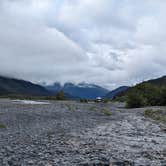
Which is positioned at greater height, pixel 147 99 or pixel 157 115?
pixel 147 99

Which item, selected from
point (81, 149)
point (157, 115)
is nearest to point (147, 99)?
point (157, 115)

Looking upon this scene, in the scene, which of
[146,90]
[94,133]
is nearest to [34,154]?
[94,133]

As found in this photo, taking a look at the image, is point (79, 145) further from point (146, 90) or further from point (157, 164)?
point (146, 90)

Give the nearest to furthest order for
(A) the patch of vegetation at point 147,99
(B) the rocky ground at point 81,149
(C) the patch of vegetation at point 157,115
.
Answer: (B) the rocky ground at point 81,149 → (C) the patch of vegetation at point 157,115 → (A) the patch of vegetation at point 147,99

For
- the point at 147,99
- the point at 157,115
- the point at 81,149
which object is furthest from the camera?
the point at 147,99

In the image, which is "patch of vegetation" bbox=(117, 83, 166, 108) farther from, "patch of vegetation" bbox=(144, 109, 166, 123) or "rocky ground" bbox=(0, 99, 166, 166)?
"rocky ground" bbox=(0, 99, 166, 166)

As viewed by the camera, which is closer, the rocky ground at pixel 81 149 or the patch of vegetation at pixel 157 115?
the rocky ground at pixel 81 149

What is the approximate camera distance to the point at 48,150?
19.6m

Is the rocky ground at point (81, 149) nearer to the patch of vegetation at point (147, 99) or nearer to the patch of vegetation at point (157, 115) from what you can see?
the patch of vegetation at point (157, 115)

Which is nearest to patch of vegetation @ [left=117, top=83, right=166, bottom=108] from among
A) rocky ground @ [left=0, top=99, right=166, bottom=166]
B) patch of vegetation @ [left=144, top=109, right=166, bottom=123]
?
patch of vegetation @ [left=144, top=109, right=166, bottom=123]

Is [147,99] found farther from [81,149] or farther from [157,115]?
[81,149]

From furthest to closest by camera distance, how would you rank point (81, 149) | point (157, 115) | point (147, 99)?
point (147, 99) → point (157, 115) → point (81, 149)

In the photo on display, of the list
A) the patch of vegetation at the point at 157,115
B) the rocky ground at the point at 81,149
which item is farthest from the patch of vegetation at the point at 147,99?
the rocky ground at the point at 81,149

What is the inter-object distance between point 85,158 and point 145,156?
3.36 meters
